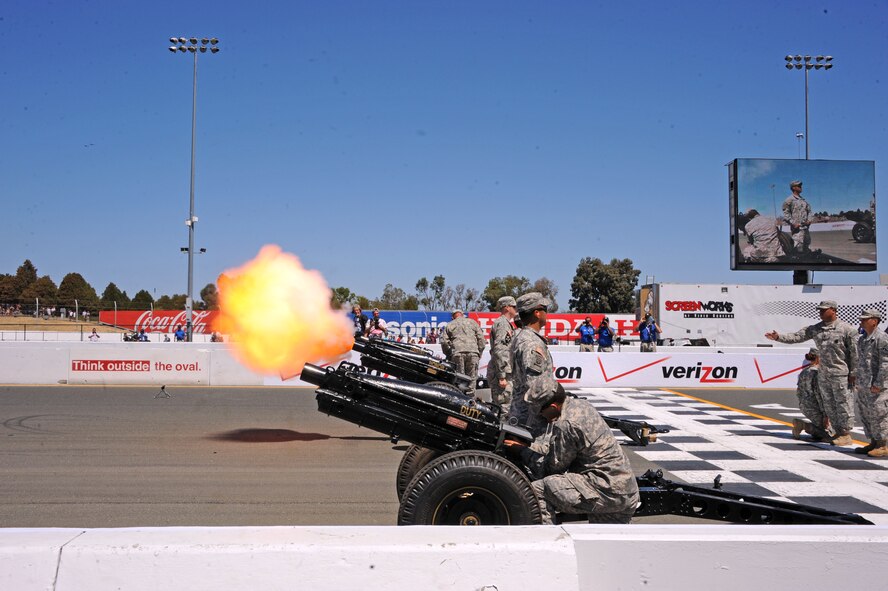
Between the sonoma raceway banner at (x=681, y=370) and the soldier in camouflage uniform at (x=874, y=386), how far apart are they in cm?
947

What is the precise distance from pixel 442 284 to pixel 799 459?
2596 inches

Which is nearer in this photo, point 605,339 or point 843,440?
point 843,440

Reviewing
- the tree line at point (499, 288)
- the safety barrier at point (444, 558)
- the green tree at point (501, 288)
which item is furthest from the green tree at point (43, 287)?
the safety barrier at point (444, 558)

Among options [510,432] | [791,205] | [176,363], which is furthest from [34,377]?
[791,205]

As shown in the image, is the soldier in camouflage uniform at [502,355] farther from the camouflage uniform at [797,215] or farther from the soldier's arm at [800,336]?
the camouflage uniform at [797,215]

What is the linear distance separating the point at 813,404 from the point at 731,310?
29.6m

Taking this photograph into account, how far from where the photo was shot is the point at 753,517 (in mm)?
5004

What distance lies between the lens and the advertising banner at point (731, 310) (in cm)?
3794

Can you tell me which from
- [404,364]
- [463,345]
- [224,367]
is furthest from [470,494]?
[224,367]

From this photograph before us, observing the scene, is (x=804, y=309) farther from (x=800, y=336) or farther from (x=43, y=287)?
(x=43, y=287)

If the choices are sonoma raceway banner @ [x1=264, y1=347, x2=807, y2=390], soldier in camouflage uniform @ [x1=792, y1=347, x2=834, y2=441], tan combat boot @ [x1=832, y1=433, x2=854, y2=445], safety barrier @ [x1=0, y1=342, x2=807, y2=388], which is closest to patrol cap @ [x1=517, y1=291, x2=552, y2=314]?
soldier in camouflage uniform @ [x1=792, y1=347, x2=834, y2=441]

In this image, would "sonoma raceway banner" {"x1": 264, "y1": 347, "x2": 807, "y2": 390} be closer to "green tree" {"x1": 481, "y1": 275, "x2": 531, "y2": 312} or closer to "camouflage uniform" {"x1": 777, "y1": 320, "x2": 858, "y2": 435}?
"camouflage uniform" {"x1": 777, "y1": 320, "x2": 858, "y2": 435}

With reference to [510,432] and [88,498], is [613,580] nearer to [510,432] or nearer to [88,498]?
[510,432]

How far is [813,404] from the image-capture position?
10.9 meters
